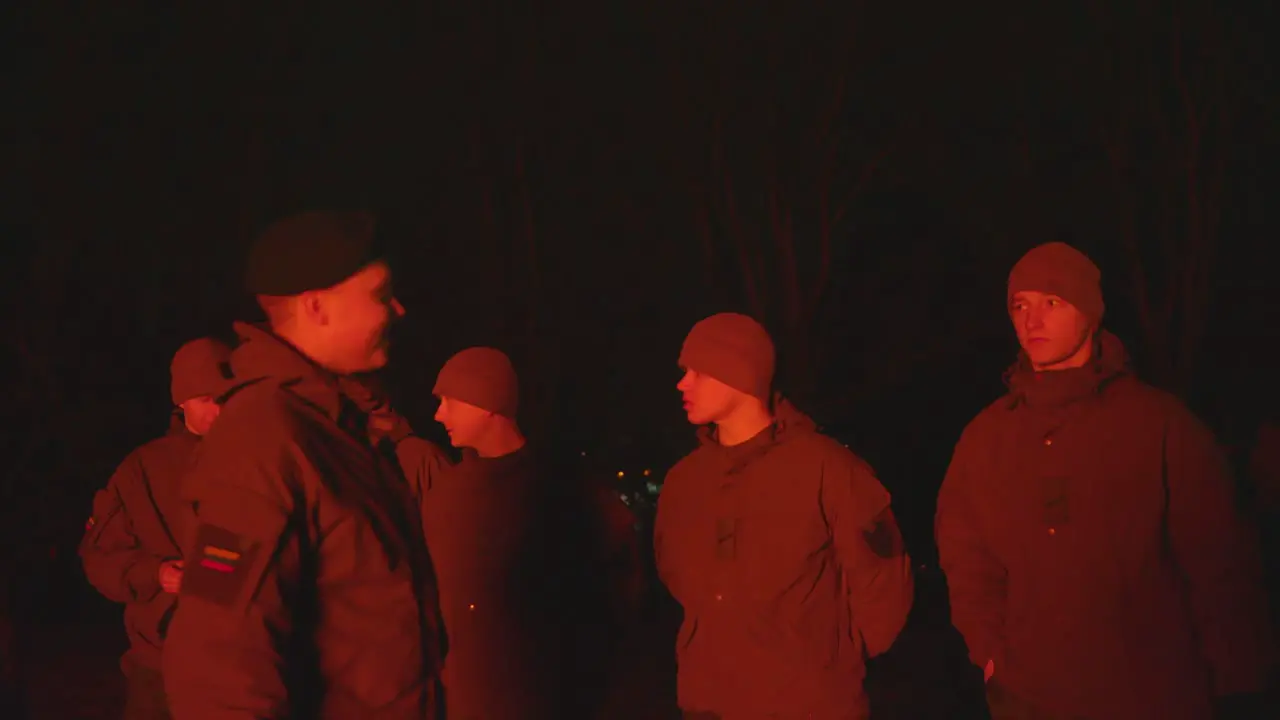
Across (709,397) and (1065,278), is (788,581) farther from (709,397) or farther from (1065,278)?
(1065,278)

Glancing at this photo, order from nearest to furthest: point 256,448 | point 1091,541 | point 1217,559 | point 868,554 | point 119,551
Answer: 1. point 256,448
2. point 1217,559
3. point 1091,541
4. point 868,554
5. point 119,551

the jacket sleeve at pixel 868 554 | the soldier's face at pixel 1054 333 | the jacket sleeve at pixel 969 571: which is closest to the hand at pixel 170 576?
the jacket sleeve at pixel 868 554

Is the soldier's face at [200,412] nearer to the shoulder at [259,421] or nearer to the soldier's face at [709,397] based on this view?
the soldier's face at [709,397]

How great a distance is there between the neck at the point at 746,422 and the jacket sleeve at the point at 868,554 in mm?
399

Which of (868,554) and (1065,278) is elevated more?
(1065,278)

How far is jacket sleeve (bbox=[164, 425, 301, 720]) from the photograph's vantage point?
2066mm

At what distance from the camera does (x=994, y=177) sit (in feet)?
47.8

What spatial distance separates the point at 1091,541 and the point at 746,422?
4.24 ft

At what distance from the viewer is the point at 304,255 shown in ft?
7.93

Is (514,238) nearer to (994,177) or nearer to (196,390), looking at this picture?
(994,177)

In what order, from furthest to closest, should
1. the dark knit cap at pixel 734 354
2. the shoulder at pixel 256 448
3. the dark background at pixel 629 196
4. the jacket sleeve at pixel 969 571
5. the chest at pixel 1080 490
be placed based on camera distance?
the dark background at pixel 629 196
the dark knit cap at pixel 734 354
the jacket sleeve at pixel 969 571
the chest at pixel 1080 490
the shoulder at pixel 256 448

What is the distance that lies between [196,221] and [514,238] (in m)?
3.44

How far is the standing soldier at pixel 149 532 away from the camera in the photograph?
4465mm

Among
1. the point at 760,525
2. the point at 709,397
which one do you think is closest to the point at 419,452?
the point at 709,397
